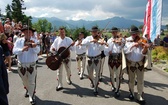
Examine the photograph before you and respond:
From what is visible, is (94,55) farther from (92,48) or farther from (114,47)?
(114,47)

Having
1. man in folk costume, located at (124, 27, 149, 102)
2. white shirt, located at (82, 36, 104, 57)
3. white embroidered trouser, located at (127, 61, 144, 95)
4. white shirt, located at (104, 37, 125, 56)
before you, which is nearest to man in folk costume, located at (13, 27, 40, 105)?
white shirt, located at (82, 36, 104, 57)

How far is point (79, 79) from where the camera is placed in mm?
9594

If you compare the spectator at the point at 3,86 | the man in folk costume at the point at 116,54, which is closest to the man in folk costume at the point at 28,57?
the man in folk costume at the point at 116,54

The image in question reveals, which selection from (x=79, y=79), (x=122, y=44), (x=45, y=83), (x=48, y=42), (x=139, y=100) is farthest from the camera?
(x=48, y=42)

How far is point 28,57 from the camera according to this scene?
6.39 m

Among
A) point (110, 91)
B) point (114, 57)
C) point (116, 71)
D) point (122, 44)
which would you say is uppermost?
point (122, 44)

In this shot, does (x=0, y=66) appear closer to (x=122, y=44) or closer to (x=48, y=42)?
(x=122, y=44)

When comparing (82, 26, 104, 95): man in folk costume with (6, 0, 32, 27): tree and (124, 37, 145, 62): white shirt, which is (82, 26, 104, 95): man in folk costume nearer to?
(124, 37, 145, 62): white shirt

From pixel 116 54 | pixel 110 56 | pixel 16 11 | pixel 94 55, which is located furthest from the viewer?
pixel 16 11

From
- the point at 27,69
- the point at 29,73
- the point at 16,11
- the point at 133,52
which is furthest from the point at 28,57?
the point at 16,11

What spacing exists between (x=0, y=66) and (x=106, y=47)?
4.37m

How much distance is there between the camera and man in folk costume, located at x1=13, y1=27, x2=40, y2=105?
6.26 m

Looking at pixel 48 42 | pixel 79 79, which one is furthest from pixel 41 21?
pixel 79 79

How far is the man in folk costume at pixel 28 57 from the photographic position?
626 centimetres
